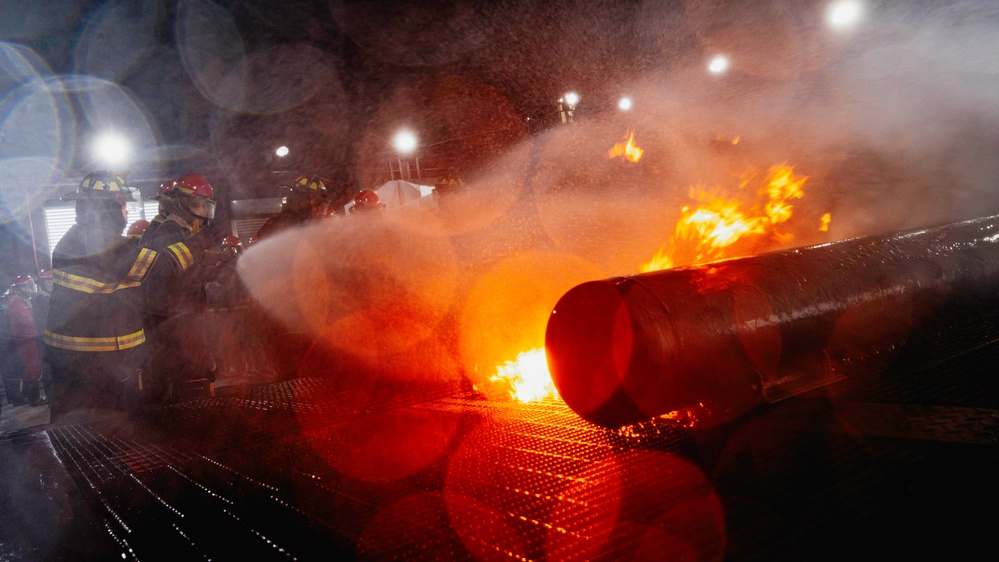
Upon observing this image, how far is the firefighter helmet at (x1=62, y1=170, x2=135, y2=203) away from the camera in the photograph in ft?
12.5

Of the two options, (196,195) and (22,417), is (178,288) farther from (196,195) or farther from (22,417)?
(22,417)

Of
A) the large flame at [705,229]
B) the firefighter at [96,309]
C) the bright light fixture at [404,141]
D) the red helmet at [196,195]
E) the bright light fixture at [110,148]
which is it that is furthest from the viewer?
the bright light fixture at [404,141]

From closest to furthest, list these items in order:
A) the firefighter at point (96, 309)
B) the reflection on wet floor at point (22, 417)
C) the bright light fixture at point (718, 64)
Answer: the firefighter at point (96, 309) < the reflection on wet floor at point (22, 417) < the bright light fixture at point (718, 64)

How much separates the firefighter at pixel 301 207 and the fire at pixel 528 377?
3.87m

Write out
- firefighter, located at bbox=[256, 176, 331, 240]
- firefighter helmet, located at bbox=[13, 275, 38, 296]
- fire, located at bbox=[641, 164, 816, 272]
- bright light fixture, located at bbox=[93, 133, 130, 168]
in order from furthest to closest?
bright light fixture, located at bbox=[93, 133, 130, 168]
firefighter helmet, located at bbox=[13, 275, 38, 296]
firefighter, located at bbox=[256, 176, 331, 240]
fire, located at bbox=[641, 164, 816, 272]

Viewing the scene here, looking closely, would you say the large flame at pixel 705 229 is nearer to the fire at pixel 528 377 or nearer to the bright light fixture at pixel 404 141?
the fire at pixel 528 377

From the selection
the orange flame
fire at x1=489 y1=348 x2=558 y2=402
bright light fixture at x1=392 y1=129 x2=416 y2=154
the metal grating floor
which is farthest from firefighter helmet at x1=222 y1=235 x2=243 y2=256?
the orange flame

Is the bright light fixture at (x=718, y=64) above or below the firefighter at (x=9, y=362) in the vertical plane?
above

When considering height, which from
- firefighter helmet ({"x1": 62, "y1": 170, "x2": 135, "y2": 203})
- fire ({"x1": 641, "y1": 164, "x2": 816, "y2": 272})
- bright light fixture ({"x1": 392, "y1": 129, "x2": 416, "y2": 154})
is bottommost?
fire ({"x1": 641, "y1": 164, "x2": 816, "y2": 272})

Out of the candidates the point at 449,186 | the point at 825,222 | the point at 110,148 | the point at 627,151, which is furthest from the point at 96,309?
the point at 110,148

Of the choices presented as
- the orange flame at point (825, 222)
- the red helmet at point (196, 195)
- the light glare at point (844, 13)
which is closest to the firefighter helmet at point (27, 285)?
the red helmet at point (196, 195)

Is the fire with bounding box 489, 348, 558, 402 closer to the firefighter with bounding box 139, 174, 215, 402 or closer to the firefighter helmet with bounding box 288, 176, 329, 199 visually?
the firefighter with bounding box 139, 174, 215, 402

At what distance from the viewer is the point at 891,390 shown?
7.75 ft

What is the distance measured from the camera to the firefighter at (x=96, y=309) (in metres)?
3.59
